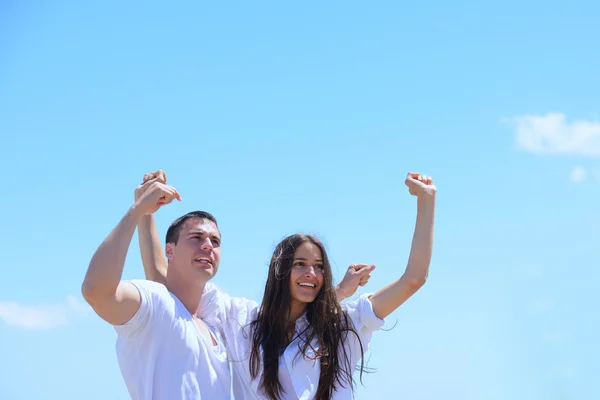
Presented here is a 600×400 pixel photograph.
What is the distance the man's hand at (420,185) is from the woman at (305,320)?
0.01m

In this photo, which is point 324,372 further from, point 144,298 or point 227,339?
point 144,298

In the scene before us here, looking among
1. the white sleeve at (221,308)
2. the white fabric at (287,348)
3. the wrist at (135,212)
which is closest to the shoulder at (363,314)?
the white fabric at (287,348)

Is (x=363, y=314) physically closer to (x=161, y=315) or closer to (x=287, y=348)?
(x=287, y=348)

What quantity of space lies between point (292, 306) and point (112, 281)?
2.20 meters

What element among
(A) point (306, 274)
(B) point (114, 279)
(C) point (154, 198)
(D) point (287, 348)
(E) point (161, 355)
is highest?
(C) point (154, 198)

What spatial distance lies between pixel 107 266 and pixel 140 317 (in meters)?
0.74

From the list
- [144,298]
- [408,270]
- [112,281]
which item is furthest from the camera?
[408,270]

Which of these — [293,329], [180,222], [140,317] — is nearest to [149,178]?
[180,222]

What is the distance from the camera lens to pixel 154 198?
7027 millimetres

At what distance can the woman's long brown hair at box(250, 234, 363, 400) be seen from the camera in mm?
7539

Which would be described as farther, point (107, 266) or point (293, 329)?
point (293, 329)

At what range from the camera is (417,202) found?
7.86 m

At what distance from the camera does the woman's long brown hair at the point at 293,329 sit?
754 centimetres

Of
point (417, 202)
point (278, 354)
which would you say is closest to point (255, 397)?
point (278, 354)
